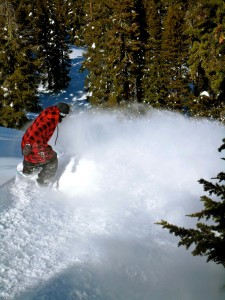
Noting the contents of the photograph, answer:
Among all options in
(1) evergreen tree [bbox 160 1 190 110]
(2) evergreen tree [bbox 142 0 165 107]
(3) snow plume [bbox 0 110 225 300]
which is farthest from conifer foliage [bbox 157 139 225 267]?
(2) evergreen tree [bbox 142 0 165 107]

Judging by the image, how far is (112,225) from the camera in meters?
6.43

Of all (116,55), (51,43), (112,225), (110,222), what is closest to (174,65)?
(116,55)

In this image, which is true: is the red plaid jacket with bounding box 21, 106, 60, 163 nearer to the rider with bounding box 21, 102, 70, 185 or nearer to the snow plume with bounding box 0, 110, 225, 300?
the rider with bounding box 21, 102, 70, 185

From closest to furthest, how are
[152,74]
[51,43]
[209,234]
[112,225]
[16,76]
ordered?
[209,234]
[112,225]
[16,76]
[152,74]
[51,43]

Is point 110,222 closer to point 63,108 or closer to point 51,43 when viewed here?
point 63,108

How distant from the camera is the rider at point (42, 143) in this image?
→ 25.1 ft

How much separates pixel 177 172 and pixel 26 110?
23.3 metres

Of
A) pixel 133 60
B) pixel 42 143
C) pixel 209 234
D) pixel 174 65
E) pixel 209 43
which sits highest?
pixel 209 234

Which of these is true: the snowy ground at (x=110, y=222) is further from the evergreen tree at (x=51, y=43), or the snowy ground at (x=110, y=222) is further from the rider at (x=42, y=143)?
the evergreen tree at (x=51, y=43)

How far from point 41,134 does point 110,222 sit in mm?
2496

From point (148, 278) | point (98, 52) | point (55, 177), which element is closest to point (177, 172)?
point (55, 177)

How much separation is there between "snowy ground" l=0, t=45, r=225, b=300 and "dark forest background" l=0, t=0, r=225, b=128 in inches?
516

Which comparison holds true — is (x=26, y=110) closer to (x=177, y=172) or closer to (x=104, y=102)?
(x=104, y=102)

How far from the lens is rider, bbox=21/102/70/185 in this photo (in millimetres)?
7660
